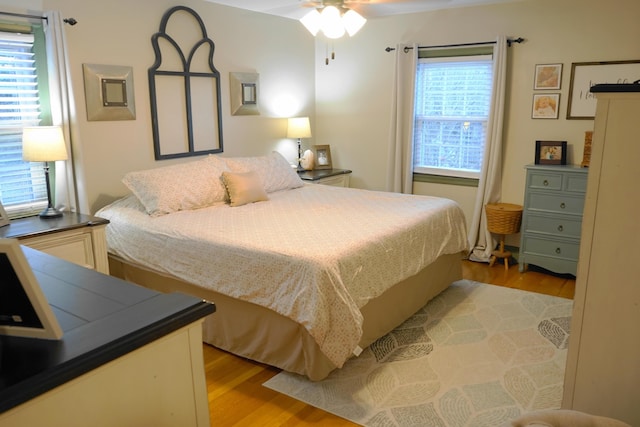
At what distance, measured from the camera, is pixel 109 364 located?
42.3 inches

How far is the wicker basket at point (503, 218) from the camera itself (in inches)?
172

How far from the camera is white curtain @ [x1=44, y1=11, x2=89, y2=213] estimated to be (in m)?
3.29

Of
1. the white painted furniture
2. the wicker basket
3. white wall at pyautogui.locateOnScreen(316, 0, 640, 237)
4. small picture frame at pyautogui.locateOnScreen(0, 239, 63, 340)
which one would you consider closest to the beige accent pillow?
white wall at pyautogui.locateOnScreen(316, 0, 640, 237)

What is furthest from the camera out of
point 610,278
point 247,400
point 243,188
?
point 243,188

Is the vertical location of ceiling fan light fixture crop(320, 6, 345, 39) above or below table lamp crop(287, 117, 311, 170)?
above

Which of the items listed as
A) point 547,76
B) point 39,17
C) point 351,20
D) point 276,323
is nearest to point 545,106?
point 547,76

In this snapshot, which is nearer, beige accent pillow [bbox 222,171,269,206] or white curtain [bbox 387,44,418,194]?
beige accent pillow [bbox 222,171,269,206]

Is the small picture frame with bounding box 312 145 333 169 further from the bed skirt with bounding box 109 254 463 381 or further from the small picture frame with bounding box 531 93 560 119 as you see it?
the bed skirt with bounding box 109 254 463 381

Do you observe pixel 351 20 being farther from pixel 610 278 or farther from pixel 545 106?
pixel 610 278

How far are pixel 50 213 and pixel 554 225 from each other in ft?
12.8

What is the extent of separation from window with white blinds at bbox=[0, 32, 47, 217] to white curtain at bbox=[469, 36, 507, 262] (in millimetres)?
3690

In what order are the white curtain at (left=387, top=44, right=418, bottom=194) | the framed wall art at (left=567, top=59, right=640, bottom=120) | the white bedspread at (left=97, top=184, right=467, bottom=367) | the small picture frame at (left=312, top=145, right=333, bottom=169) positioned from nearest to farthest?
1. the white bedspread at (left=97, top=184, right=467, bottom=367)
2. the framed wall art at (left=567, top=59, right=640, bottom=120)
3. the white curtain at (left=387, top=44, right=418, bottom=194)
4. the small picture frame at (left=312, top=145, right=333, bottom=169)

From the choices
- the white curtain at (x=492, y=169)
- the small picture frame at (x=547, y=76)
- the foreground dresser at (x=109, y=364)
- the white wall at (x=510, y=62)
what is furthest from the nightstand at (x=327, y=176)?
the foreground dresser at (x=109, y=364)

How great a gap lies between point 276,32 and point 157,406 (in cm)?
449
